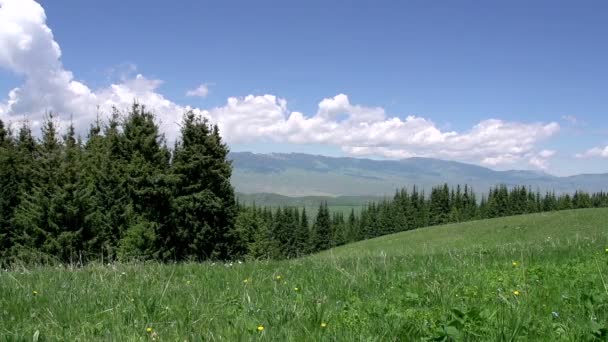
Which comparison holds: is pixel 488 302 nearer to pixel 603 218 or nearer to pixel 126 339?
pixel 126 339

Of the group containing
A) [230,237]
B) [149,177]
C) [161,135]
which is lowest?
[230,237]

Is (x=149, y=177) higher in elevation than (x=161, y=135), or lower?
lower

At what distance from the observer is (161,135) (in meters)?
38.1

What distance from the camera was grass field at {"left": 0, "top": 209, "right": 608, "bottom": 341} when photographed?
348 cm

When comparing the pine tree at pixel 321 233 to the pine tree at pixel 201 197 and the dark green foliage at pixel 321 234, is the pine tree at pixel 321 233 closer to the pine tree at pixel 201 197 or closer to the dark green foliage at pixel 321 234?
the dark green foliage at pixel 321 234

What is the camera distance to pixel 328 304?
4.63 meters

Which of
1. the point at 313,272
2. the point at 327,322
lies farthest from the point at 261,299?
the point at 313,272

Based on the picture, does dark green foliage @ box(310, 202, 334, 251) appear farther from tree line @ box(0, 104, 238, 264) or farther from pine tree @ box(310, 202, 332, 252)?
tree line @ box(0, 104, 238, 264)

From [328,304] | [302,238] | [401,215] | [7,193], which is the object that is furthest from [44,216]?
[401,215]

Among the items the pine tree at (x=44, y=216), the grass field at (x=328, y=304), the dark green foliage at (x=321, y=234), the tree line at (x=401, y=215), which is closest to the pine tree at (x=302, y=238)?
the tree line at (x=401, y=215)

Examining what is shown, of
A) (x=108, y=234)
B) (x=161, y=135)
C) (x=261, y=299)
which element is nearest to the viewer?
(x=261, y=299)

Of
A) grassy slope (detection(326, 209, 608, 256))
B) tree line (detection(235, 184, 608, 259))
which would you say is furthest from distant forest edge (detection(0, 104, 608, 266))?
tree line (detection(235, 184, 608, 259))

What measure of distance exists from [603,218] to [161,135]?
130 feet

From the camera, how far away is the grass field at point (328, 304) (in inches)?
137
